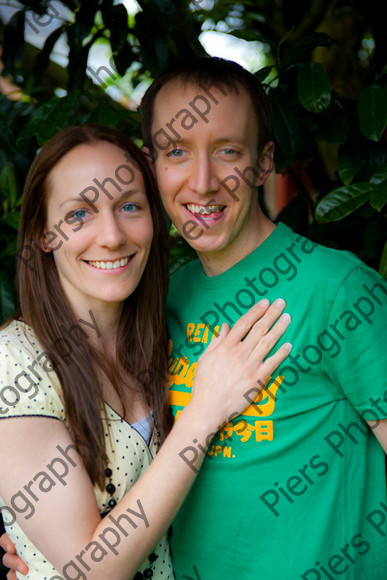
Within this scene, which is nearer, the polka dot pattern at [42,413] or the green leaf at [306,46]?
the polka dot pattern at [42,413]

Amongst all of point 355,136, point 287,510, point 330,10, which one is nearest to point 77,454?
point 287,510

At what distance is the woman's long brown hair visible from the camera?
4.77ft

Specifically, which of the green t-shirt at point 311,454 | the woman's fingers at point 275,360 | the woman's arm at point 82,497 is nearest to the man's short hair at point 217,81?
the green t-shirt at point 311,454

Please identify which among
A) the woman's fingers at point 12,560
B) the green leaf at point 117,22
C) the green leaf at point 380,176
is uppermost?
the green leaf at point 117,22

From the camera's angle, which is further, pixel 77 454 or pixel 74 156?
pixel 74 156

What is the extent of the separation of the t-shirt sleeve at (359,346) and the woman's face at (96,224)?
0.52m

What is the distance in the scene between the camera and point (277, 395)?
1.47 meters

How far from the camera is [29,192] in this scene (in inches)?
63.6

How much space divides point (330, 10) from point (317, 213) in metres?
1.16

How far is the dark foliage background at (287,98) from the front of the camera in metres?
1.83

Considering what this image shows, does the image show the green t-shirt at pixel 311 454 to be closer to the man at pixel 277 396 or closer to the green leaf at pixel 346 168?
the man at pixel 277 396

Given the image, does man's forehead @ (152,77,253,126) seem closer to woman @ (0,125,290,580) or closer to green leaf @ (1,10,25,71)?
woman @ (0,125,290,580)

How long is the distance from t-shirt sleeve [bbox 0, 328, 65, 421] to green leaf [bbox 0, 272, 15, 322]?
0.65 meters

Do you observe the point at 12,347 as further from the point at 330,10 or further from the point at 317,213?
the point at 330,10
